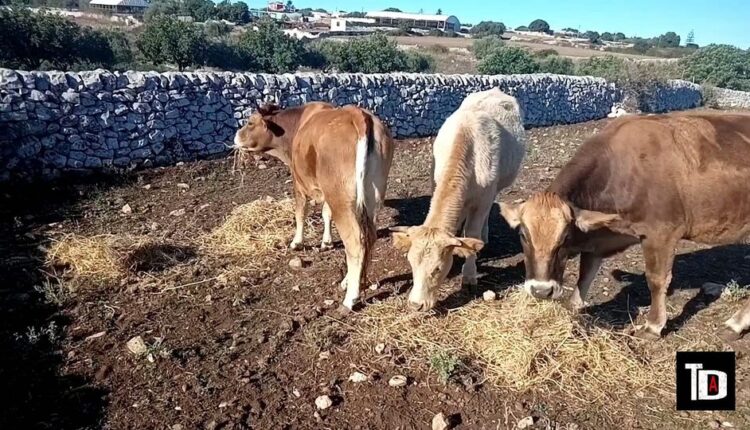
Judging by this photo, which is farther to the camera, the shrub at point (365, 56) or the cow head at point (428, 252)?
the shrub at point (365, 56)

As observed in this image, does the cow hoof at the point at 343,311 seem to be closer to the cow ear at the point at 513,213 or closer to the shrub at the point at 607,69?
the cow ear at the point at 513,213

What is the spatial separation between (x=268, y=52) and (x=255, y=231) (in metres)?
21.2

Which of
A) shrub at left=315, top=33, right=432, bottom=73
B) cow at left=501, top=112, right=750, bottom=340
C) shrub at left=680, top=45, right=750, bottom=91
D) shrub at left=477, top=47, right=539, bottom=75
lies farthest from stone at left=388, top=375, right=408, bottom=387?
shrub at left=680, top=45, right=750, bottom=91

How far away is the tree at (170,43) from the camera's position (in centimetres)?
2272

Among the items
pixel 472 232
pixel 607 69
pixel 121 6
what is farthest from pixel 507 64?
pixel 121 6

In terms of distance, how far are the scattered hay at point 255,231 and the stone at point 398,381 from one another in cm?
277

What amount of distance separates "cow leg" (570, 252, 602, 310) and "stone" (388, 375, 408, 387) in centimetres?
191

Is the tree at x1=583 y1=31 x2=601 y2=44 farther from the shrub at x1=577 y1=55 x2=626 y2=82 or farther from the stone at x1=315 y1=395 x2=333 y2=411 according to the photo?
the stone at x1=315 y1=395 x2=333 y2=411

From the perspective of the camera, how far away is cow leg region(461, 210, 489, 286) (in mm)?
5637

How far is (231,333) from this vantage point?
16.1 ft

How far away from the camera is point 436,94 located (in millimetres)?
15539

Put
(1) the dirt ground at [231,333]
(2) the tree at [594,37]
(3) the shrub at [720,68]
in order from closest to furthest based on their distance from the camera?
(1) the dirt ground at [231,333] → (3) the shrub at [720,68] → (2) the tree at [594,37]

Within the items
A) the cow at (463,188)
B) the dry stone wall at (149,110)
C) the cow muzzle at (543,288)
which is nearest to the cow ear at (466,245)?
the cow at (463,188)

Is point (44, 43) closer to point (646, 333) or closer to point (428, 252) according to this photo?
point (428, 252)
